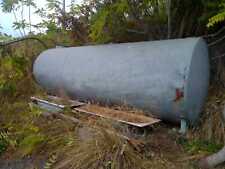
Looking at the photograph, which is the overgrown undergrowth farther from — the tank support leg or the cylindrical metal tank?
the cylindrical metal tank

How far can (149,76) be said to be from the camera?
3.41 meters

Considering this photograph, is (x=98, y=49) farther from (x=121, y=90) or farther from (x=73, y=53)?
→ (x=121, y=90)

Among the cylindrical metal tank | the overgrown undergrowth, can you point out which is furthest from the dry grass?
the cylindrical metal tank

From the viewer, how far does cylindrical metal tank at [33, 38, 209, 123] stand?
318 centimetres

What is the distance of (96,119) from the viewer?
3461mm

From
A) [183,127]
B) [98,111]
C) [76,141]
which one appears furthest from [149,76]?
[76,141]

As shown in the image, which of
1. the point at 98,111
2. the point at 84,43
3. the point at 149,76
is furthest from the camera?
the point at 84,43

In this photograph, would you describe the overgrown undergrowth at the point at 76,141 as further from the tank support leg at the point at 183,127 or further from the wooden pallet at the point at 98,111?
the wooden pallet at the point at 98,111

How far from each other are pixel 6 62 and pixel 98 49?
232 cm

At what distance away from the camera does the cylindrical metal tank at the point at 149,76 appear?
3.18 m

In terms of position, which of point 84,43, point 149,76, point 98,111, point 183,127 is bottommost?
point 183,127

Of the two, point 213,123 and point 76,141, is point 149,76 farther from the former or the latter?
point 76,141

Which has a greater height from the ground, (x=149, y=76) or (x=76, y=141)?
(x=149, y=76)

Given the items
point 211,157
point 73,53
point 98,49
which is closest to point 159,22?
point 98,49
